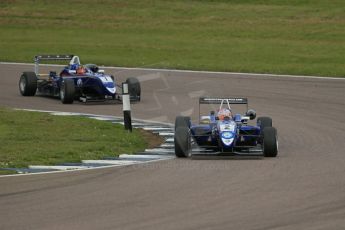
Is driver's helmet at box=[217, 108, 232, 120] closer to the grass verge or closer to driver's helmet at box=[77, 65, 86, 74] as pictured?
the grass verge

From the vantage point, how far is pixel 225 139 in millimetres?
18016

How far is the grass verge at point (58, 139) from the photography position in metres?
17.9

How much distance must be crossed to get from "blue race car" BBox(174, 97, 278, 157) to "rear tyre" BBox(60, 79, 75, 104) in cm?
929

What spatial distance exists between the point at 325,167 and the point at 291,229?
5107 mm

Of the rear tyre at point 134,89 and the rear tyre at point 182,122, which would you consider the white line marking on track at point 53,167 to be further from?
the rear tyre at point 134,89

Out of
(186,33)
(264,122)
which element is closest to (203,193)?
(264,122)

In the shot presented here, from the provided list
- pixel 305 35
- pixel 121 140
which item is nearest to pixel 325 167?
pixel 121 140

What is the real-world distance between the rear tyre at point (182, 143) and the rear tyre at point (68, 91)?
10.1 m

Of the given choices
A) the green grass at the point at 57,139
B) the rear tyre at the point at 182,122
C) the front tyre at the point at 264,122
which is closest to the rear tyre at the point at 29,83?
the green grass at the point at 57,139

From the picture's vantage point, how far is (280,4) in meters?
62.3

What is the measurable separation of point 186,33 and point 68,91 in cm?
2409

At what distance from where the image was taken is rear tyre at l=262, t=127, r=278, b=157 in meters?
17.9

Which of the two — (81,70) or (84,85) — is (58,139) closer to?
(84,85)

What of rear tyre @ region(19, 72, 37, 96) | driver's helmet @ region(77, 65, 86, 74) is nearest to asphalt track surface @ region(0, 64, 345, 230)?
driver's helmet @ region(77, 65, 86, 74)
